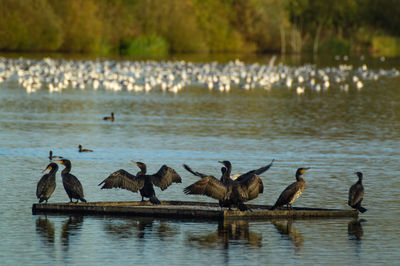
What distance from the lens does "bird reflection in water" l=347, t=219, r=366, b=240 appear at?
48.9 ft

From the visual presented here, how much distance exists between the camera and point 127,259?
13.2m

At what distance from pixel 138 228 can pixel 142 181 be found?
1.50 m

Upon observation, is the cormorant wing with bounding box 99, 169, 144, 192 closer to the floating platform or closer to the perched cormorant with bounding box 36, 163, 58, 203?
the floating platform

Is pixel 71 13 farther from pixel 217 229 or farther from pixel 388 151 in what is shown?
pixel 217 229

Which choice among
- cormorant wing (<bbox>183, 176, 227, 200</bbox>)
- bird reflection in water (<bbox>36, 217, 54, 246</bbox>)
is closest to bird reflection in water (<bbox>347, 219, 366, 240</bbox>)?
cormorant wing (<bbox>183, 176, 227, 200</bbox>)

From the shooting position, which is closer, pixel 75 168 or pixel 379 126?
pixel 75 168

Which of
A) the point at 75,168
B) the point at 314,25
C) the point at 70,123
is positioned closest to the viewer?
the point at 75,168

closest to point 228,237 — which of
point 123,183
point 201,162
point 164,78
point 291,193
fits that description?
point 291,193

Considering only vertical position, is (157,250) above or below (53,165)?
below

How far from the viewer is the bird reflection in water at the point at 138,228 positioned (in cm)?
1475

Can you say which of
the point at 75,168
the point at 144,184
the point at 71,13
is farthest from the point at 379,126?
the point at 71,13

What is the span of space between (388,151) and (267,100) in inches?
734

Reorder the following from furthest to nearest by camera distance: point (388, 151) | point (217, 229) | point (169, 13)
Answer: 1. point (169, 13)
2. point (388, 151)
3. point (217, 229)

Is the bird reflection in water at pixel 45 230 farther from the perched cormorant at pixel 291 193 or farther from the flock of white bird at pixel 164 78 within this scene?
the flock of white bird at pixel 164 78
